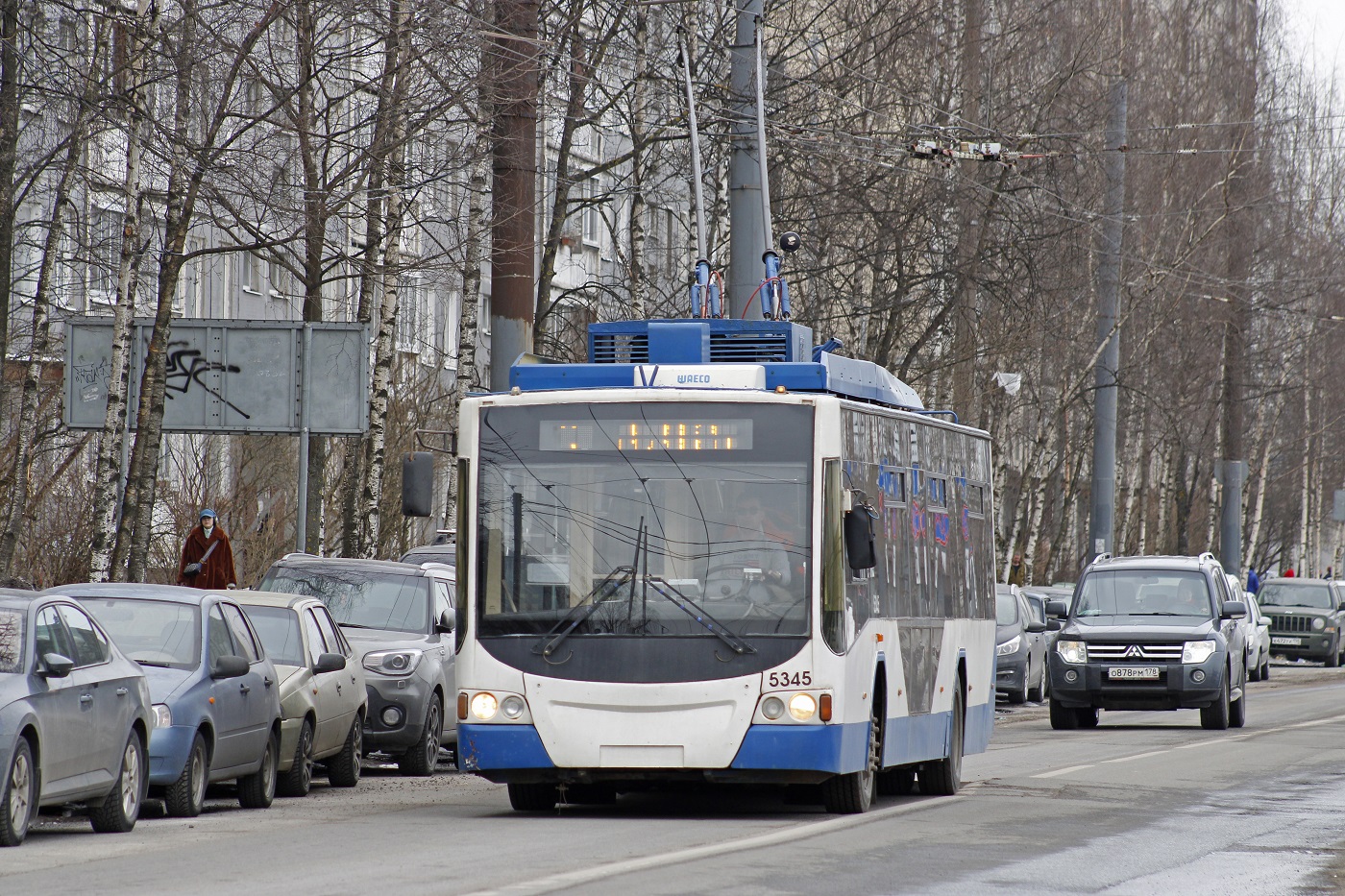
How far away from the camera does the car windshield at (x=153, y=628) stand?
1491 cm

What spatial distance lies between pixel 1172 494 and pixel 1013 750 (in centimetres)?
4926

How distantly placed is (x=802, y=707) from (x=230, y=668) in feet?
12.0

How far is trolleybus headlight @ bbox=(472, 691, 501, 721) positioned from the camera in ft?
45.2

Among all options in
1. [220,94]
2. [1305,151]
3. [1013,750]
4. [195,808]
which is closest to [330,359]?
[220,94]

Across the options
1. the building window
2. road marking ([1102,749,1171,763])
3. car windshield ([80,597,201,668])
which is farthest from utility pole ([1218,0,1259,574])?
car windshield ([80,597,201,668])

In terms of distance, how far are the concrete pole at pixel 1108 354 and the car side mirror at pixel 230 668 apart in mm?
25576

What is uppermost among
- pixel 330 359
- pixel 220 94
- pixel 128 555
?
pixel 220 94

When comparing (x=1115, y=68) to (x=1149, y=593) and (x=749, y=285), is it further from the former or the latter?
(x=749, y=285)

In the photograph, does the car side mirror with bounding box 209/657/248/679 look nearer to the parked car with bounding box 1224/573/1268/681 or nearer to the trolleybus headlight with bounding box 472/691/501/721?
the trolleybus headlight with bounding box 472/691/501/721

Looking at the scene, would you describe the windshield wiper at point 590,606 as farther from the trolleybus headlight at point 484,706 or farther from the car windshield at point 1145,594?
the car windshield at point 1145,594

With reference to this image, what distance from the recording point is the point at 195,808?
14.5 m

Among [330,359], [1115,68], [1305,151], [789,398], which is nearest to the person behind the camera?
[789,398]

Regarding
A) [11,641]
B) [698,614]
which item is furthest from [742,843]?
[11,641]

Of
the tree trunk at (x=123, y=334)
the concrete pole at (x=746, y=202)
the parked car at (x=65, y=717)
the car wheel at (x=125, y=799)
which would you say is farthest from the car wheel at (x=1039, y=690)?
the parked car at (x=65, y=717)
